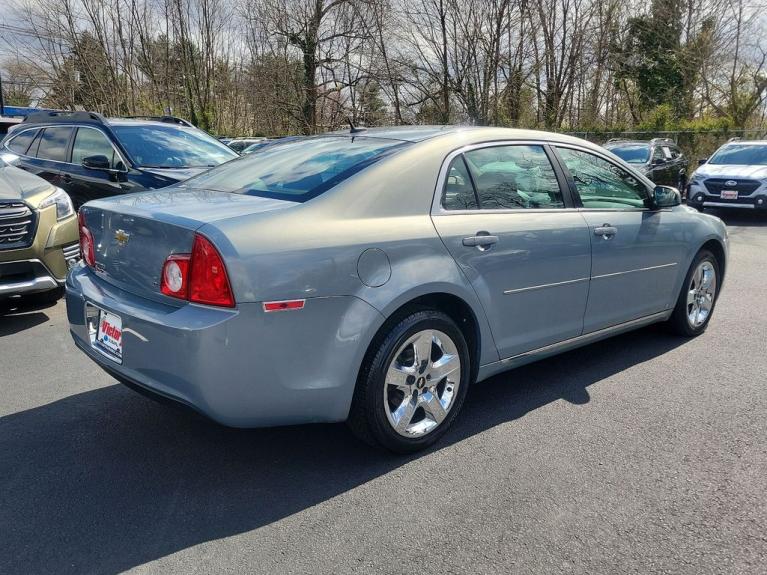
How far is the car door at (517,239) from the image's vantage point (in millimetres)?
3340

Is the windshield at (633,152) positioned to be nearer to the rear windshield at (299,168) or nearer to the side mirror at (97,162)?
the side mirror at (97,162)

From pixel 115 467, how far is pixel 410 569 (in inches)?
60.9

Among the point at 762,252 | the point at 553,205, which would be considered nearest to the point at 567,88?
the point at 762,252

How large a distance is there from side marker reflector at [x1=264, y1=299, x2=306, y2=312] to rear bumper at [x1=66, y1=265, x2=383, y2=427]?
0.07 ft

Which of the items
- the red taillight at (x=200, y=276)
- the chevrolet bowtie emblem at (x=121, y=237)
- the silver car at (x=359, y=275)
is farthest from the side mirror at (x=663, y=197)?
the chevrolet bowtie emblem at (x=121, y=237)

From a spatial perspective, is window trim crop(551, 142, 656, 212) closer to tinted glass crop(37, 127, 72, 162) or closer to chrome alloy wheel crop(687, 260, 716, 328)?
chrome alloy wheel crop(687, 260, 716, 328)

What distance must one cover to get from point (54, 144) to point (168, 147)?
61.5 inches

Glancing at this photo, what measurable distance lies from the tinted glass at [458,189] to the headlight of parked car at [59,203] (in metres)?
3.87

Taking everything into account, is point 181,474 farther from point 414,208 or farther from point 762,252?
point 762,252

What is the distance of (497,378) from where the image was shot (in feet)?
14.3

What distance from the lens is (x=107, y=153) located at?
7234mm

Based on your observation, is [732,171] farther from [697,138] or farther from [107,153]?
[107,153]

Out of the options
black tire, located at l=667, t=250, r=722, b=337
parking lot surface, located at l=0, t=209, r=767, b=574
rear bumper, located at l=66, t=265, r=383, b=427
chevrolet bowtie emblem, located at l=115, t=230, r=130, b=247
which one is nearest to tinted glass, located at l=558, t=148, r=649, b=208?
black tire, located at l=667, t=250, r=722, b=337

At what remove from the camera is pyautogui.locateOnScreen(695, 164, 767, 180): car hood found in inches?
508
